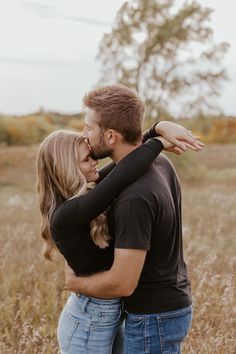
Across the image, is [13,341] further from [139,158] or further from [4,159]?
[4,159]

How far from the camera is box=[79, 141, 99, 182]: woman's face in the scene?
3307mm

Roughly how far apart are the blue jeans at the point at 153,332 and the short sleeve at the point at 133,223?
445mm

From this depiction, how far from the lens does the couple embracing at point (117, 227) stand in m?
3.06

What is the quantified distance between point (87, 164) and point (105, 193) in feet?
1.13

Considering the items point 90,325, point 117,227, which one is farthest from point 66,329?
point 117,227

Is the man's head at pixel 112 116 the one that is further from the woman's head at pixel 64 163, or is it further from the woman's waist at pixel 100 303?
the woman's waist at pixel 100 303

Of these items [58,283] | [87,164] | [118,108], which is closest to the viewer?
[118,108]

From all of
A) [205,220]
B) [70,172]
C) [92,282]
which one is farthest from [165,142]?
[205,220]

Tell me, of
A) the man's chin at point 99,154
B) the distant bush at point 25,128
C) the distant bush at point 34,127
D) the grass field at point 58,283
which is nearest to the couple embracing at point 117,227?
the man's chin at point 99,154

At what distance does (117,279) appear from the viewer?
308 centimetres

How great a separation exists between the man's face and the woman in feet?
0.22

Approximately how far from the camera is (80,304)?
334 cm

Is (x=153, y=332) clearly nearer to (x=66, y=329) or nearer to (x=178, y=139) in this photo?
(x=66, y=329)

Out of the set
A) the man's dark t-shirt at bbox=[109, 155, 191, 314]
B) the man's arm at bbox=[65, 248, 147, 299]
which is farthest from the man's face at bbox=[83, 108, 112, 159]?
the man's arm at bbox=[65, 248, 147, 299]
